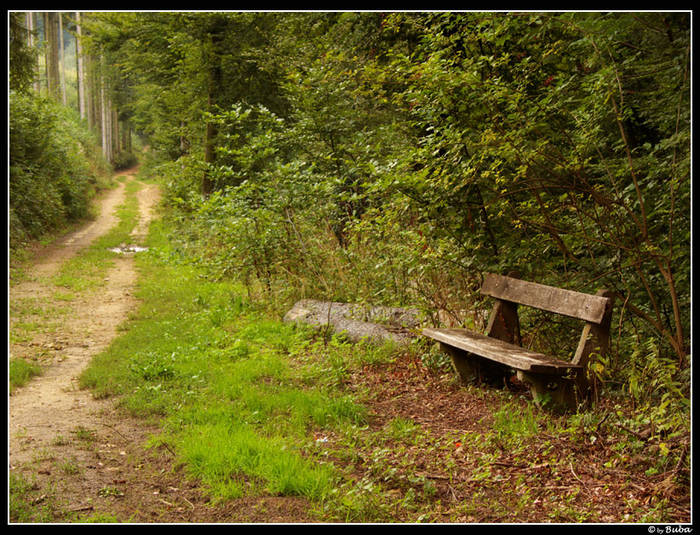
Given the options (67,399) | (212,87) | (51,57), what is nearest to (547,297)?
(67,399)

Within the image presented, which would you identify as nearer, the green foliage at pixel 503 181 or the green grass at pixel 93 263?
the green foliage at pixel 503 181

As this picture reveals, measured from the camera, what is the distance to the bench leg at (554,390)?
4.72 meters

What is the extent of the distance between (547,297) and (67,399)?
470 centimetres

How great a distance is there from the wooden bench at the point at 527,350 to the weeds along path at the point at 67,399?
9.98ft

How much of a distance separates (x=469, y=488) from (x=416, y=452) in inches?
26.6

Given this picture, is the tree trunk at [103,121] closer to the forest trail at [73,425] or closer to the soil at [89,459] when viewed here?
the forest trail at [73,425]

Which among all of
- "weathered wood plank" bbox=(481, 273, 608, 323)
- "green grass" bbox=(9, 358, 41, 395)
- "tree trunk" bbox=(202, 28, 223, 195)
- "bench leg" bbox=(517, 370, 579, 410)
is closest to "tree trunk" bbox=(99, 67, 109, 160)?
"tree trunk" bbox=(202, 28, 223, 195)

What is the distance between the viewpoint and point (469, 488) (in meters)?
3.81

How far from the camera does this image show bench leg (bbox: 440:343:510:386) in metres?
5.79

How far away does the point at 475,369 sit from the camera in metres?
5.82

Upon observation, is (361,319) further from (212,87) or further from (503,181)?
(212,87)

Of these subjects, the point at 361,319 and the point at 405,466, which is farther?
the point at 361,319

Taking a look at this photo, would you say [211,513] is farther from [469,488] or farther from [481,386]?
[481,386]

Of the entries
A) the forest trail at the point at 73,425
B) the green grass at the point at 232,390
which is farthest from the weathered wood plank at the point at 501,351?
the forest trail at the point at 73,425
